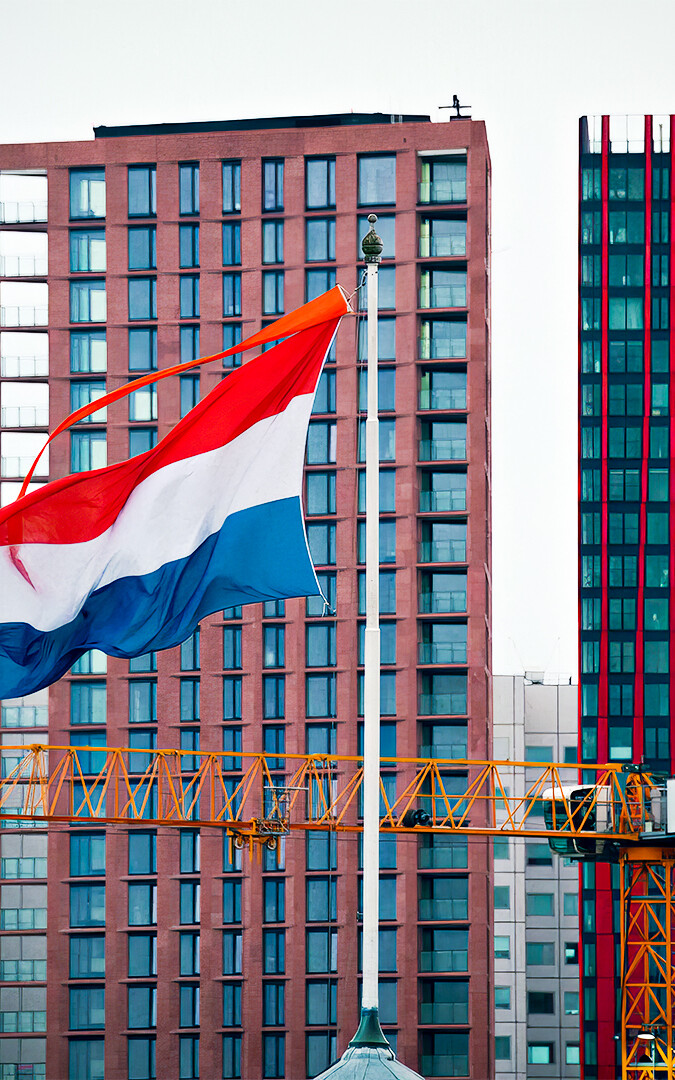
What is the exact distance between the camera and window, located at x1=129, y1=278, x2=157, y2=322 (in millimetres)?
94250

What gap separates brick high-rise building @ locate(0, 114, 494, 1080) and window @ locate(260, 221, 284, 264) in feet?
0.36

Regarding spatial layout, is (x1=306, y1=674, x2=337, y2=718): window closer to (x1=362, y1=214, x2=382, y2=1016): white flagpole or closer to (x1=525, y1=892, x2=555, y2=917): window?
(x1=525, y1=892, x2=555, y2=917): window

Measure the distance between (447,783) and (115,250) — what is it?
30733 millimetres

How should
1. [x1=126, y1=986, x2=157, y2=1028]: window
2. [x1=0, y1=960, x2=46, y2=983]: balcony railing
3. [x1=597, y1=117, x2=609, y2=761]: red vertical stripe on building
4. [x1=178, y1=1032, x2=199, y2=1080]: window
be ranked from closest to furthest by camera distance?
[x1=178, y1=1032, x2=199, y2=1080]: window, [x1=126, y1=986, x2=157, y2=1028]: window, [x1=0, y1=960, x2=46, y2=983]: balcony railing, [x1=597, y1=117, x2=609, y2=761]: red vertical stripe on building

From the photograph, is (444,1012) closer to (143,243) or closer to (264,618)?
(264,618)

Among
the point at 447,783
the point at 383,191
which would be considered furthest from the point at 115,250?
the point at 447,783

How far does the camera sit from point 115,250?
93.9 m

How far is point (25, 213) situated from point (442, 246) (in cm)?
2080

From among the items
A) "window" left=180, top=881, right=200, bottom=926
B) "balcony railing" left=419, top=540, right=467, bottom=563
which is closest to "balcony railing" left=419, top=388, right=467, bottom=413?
"balcony railing" left=419, top=540, right=467, bottom=563

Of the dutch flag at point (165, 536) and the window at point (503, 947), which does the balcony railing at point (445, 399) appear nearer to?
the window at point (503, 947)

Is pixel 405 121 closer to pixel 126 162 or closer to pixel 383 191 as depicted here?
pixel 383 191

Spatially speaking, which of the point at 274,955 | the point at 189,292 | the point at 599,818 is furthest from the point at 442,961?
the point at 189,292

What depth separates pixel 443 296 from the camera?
3629 inches

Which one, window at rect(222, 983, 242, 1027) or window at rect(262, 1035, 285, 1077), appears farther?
window at rect(222, 983, 242, 1027)
